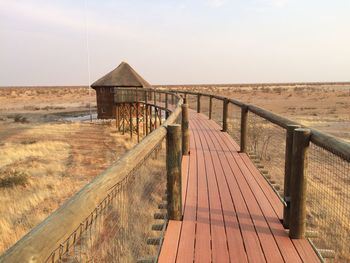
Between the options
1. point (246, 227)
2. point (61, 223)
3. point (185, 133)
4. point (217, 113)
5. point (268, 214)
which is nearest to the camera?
point (61, 223)

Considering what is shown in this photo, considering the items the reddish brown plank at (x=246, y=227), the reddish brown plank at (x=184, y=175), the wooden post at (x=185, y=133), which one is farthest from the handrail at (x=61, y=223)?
the wooden post at (x=185, y=133)

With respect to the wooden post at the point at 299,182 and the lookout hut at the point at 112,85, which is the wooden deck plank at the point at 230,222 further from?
the lookout hut at the point at 112,85

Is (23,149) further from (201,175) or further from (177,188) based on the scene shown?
A: (177,188)

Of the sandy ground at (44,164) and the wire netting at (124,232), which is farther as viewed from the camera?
the sandy ground at (44,164)

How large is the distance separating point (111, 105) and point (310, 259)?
28752mm

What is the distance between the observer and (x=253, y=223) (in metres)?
3.95

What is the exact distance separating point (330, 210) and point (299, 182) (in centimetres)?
568

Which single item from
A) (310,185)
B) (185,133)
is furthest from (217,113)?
(185,133)

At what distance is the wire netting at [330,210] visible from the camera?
6.61 m

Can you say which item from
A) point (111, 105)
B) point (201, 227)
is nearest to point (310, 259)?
point (201, 227)

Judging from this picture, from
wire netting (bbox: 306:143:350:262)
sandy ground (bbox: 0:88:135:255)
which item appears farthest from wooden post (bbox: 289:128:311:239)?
sandy ground (bbox: 0:88:135:255)

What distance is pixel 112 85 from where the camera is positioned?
29.8 meters

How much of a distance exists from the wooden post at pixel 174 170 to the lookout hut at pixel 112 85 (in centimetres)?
2618

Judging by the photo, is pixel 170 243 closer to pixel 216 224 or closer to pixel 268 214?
pixel 216 224
